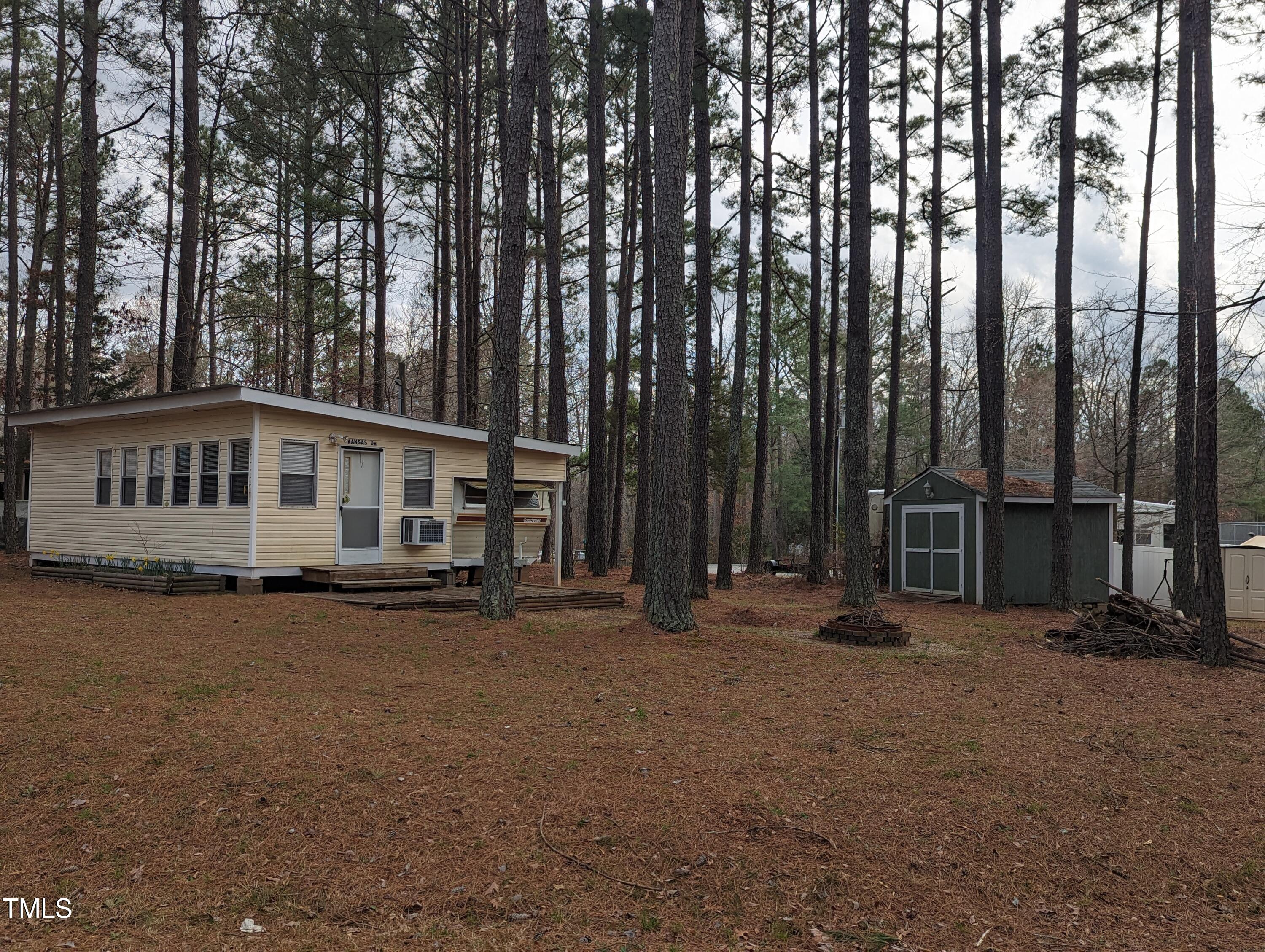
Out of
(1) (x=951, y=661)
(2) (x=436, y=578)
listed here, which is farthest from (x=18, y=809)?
(2) (x=436, y=578)

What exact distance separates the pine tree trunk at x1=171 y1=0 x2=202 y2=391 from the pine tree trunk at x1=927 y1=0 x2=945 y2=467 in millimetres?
15828

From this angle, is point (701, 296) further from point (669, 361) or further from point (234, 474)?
point (234, 474)

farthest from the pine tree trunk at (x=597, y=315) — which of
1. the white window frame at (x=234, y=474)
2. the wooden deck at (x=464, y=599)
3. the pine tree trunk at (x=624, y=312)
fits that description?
the white window frame at (x=234, y=474)

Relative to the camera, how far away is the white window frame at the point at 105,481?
47.4ft

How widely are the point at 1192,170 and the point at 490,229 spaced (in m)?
17.3

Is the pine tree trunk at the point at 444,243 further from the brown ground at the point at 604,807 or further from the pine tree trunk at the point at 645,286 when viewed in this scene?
the brown ground at the point at 604,807

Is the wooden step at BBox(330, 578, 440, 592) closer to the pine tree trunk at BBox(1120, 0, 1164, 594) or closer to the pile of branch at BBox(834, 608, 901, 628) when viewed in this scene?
the pile of branch at BBox(834, 608, 901, 628)

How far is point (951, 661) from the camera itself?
29.4 ft

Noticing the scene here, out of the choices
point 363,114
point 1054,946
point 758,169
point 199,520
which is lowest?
point 1054,946

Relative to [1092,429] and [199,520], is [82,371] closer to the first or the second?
[199,520]

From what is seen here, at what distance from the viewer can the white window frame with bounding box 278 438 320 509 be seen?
40.9 ft

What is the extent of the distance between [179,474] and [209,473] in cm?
87

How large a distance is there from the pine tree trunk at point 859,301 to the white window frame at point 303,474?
8.34 m

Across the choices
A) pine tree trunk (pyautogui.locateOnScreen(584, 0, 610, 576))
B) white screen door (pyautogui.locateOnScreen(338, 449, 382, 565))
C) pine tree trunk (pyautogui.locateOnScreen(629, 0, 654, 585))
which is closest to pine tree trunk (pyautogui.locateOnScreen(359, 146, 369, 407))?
pine tree trunk (pyautogui.locateOnScreen(584, 0, 610, 576))
